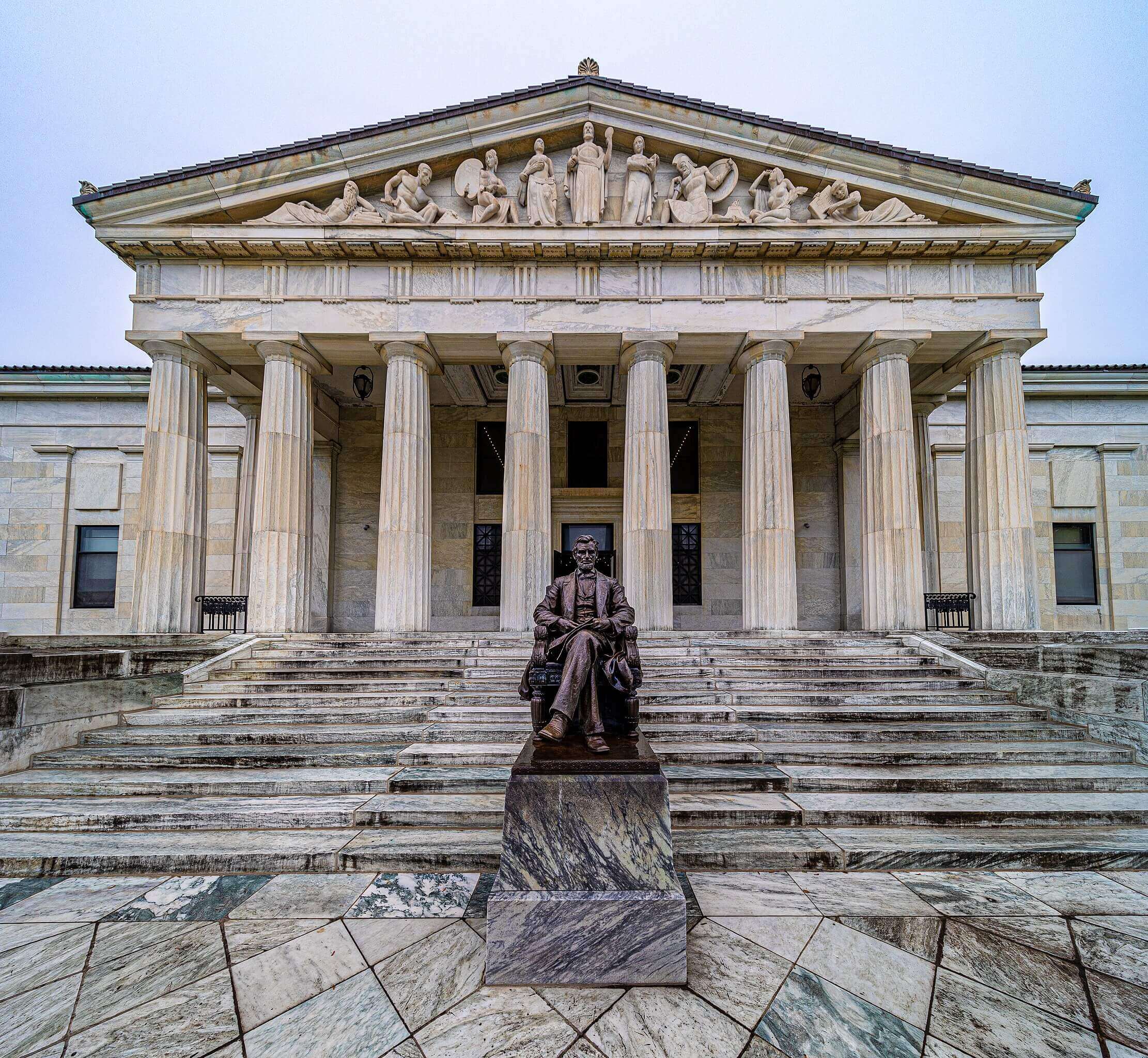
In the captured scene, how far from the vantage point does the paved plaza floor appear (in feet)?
11.2

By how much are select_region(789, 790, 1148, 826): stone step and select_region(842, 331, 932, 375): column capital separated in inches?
472

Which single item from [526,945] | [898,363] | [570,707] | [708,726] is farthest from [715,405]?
[526,945]

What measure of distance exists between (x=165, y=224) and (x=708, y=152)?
13.5 meters

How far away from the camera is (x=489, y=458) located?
2244 cm

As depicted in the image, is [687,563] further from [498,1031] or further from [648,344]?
[498,1031]

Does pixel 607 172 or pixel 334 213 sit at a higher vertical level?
pixel 607 172

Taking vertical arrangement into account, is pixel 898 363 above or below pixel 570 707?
above

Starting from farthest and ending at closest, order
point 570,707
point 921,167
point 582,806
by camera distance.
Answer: point 921,167, point 570,707, point 582,806

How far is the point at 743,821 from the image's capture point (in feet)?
20.4

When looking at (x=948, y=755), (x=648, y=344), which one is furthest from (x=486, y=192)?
(x=948, y=755)

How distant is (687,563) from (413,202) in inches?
517

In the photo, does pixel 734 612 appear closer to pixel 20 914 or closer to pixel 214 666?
pixel 214 666

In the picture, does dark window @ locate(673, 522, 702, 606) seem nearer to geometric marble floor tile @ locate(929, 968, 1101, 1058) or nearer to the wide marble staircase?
the wide marble staircase

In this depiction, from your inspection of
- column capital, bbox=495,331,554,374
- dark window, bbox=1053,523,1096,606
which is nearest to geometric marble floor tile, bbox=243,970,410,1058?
column capital, bbox=495,331,554,374
